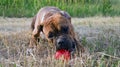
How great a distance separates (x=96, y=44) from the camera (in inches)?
287

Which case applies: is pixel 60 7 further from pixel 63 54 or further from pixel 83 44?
pixel 63 54

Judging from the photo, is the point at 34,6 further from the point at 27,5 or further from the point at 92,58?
the point at 92,58

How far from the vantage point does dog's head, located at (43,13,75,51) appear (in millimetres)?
6129

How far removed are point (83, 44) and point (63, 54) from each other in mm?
1253

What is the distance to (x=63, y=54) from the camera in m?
6.00

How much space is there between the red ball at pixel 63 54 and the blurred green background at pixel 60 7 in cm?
622

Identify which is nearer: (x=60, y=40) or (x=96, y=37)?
(x=60, y=40)

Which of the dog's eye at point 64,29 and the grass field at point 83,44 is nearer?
the grass field at point 83,44

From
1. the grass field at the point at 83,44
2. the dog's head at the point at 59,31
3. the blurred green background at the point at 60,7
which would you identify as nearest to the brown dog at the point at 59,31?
the dog's head at the point at 59,31

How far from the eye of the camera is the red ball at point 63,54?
589 cm

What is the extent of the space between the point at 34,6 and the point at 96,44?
561cm

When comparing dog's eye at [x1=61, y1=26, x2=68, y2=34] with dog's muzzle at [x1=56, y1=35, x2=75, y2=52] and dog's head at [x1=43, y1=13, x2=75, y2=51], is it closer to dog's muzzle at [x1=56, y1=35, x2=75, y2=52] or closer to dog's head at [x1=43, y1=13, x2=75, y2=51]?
dog's head at [x1=43, y1=13, x2=75, y2=51]

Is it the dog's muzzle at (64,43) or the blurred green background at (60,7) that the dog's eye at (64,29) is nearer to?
the dog's muzzle at (64,43)

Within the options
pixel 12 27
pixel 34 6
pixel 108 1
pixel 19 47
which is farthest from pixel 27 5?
pixel 19 47
